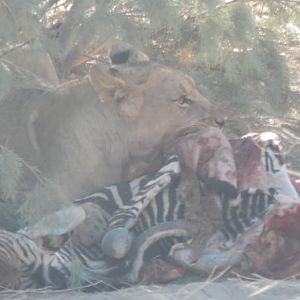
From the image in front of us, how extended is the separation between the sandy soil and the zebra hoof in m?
0.27

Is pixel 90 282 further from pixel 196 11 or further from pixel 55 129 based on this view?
pixel 196 11

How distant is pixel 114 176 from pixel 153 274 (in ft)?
2.82

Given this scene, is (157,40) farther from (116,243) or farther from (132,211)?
(116,243)

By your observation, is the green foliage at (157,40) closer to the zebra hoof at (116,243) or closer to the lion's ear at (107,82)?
the lion's ear at (107,82)

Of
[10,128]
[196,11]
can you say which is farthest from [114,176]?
[196,11]

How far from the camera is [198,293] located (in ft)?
13.4

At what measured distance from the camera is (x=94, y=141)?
526 centimetres

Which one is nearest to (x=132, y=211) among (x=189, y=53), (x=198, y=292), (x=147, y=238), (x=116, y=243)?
(x=147, y=238)

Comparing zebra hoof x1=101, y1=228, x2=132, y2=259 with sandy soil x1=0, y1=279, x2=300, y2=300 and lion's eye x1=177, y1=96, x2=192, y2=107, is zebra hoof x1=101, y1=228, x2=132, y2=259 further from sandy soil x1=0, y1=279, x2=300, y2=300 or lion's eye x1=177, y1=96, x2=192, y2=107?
lion's eye x1=177, y1=96, x2=192, y2=107

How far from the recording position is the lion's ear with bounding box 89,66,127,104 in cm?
514

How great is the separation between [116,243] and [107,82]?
1031 mm

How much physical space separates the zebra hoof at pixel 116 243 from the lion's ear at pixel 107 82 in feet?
3.05

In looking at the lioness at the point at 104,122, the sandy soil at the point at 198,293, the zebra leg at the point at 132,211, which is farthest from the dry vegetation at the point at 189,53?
the zebra leg at the point at 132,211

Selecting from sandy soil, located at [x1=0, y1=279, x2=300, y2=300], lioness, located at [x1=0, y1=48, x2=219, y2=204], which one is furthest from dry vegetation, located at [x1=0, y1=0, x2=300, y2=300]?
lioness, located at [x1=0, y1=48, x2=219, y2=204]
